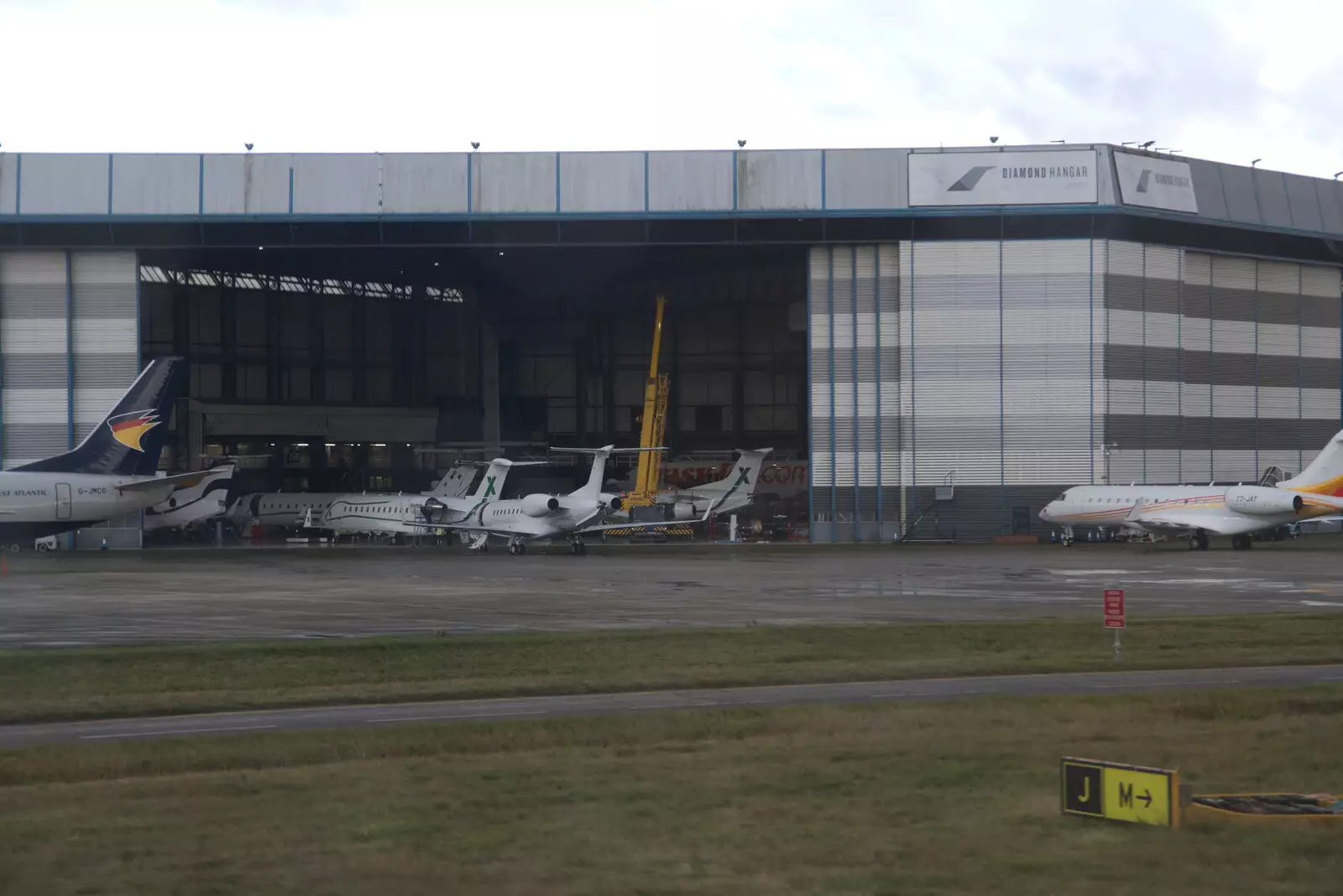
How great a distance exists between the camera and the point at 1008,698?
19.9 meters

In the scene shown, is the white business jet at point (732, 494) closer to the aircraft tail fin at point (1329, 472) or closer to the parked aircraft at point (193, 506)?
the parked aircraft at point (193, 506)

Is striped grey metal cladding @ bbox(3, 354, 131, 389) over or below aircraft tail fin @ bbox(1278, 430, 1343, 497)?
over

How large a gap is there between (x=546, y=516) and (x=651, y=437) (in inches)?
805

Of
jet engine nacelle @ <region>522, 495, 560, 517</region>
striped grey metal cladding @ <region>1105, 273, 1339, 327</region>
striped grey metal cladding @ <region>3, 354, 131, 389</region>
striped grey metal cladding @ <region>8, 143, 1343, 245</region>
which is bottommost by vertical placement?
jet engine nacelle @ <region>522, 495, 560, 517</region>

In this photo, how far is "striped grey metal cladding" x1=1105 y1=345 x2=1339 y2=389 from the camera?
70.6 metres

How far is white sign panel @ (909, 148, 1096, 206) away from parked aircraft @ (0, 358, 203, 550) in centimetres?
3696

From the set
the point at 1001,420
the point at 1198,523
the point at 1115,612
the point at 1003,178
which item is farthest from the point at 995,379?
the point at 1115,612

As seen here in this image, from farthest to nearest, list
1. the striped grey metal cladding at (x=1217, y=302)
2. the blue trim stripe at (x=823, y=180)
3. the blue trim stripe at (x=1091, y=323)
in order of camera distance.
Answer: the striped grey metal cladding at (x=1217, y=302) → the blue trim stripe at (x=823, y=180) → the blue trim stripe at (x=1091, y=323)

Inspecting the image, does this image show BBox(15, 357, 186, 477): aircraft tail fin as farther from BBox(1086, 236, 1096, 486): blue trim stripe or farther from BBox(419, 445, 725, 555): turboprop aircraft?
BBox(1086, 236, 1096, 486): blue trim stripe

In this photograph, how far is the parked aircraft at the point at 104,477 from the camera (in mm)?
53469

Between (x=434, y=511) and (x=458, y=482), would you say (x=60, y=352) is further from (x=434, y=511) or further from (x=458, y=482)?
(x=458, y=482)

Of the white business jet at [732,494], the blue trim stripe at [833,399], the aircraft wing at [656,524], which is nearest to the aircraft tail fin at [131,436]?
the aircraft wing at [656,524]

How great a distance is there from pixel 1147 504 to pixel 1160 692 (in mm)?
46395

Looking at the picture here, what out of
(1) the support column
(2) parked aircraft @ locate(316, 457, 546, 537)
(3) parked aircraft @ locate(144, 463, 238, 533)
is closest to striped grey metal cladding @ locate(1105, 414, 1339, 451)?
(2) parked aircraft @ locate(316, 457, 546, 537)
